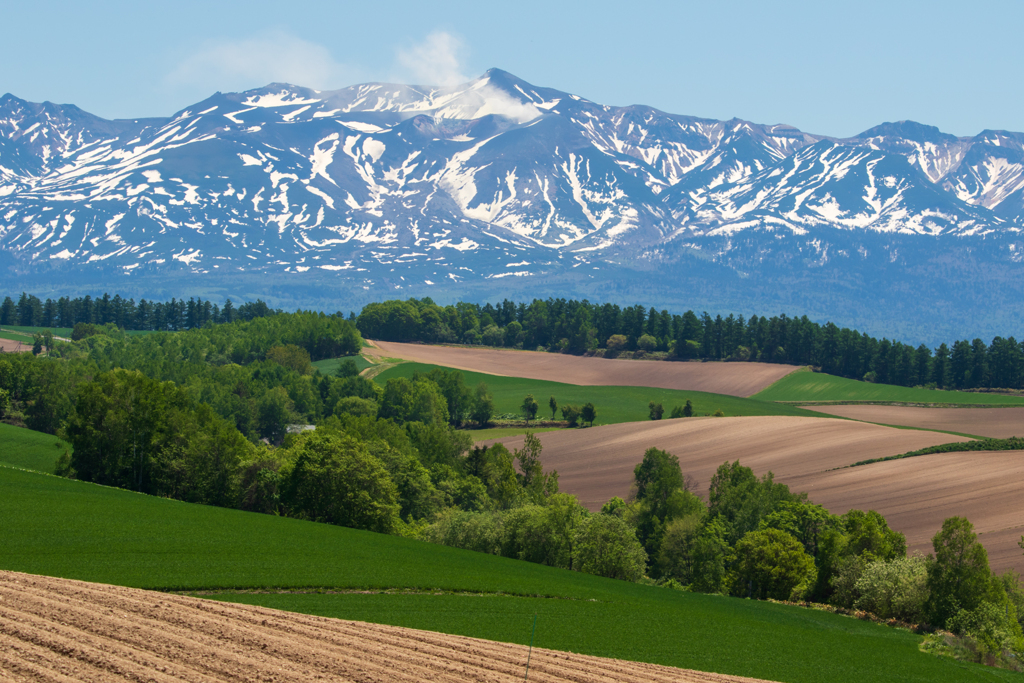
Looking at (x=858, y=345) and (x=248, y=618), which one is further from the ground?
(x=858, y=345)

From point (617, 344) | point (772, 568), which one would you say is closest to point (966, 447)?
point (772, 568)

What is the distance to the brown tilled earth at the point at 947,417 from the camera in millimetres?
110938

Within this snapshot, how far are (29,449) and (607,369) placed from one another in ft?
379

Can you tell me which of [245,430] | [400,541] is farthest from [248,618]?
[245,430]

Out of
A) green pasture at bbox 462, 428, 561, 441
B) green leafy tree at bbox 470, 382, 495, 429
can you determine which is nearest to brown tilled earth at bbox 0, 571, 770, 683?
green pasture at bbox 462, 428, 561, 441

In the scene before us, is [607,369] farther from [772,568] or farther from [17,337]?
[17,337]


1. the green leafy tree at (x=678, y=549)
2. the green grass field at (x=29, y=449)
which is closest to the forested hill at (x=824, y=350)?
the green leafy tree at (x=678, y=549)

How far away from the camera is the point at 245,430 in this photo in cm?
11362

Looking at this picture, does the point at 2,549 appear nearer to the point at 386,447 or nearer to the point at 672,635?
the point at 672,635

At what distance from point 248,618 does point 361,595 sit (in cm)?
948

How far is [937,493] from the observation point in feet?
234

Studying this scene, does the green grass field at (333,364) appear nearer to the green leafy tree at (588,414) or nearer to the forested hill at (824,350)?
the green leafy tree at (588,414)

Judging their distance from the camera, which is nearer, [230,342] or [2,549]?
[2,549]

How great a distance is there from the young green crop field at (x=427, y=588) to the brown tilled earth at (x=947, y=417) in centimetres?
7512
